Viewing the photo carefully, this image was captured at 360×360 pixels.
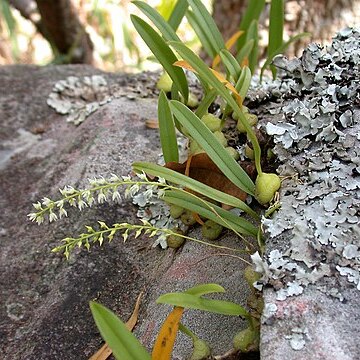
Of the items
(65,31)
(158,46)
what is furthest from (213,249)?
(65,31)

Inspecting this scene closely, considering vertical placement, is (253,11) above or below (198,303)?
above

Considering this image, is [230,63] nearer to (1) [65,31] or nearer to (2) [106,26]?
(1) [65,31]

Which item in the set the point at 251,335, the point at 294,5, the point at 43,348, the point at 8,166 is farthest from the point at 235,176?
the point at 294,5

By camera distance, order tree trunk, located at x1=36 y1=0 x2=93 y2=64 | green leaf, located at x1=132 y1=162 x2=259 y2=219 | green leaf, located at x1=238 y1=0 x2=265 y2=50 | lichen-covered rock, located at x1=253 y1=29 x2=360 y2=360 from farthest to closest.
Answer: tree trunk, located at x1=36 y1=0 x2=93 y2=64
green leaf, located at x1=238 y1=0 x2=265 y2=50
green leaf, located at x1=132 y1=162 x2=259 y2=219
lichen-covered rock, located at x1=253 y1=29 x2=360 y2=360

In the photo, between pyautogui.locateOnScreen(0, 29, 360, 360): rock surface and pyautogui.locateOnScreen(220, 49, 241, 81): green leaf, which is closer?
pyautogui.locateOnScreen(0, 29, 360, 360): rock surface

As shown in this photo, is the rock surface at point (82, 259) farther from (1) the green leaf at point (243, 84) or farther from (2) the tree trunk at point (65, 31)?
(2) the tree trunk at point (65, 31)

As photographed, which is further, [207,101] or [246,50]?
[246,50]

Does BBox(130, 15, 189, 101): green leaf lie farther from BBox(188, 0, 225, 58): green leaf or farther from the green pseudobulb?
the green pseudobulb

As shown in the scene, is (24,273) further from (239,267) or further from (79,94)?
(79,94)

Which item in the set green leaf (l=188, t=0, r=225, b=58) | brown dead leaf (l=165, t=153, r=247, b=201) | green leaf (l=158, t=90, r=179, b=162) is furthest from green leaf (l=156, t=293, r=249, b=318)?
green leaf (l=188, t=0, r=225, b=58)
